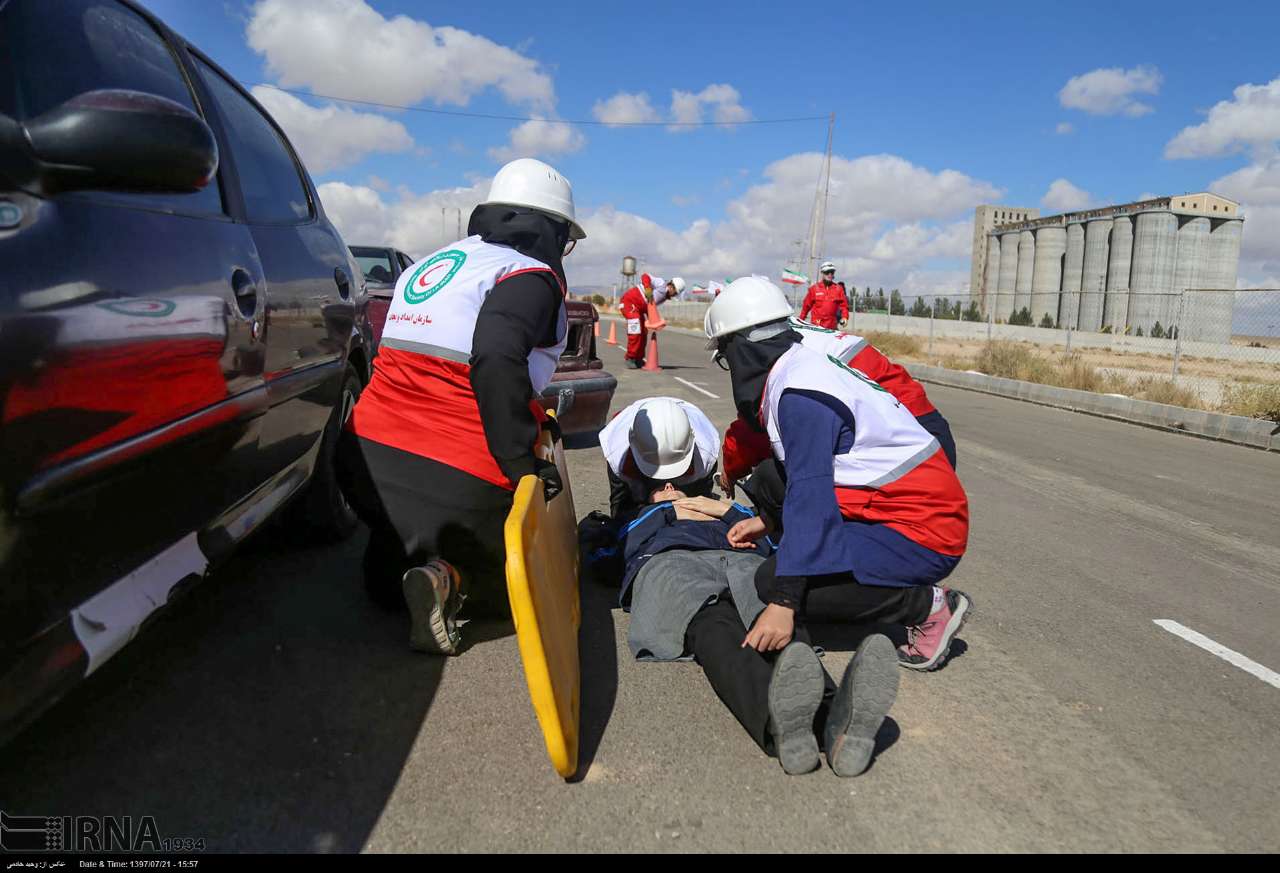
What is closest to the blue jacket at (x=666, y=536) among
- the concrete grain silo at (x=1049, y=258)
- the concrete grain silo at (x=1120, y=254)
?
the concrete grain silo at (x=1120, y=254)

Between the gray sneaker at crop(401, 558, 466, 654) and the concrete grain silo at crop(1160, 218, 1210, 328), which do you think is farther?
the concrete grain silo at crop(1160, 218, 1210, 328)

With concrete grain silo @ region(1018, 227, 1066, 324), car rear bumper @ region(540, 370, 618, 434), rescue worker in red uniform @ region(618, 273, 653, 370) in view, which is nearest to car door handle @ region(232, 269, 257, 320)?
car rear bumper @ region(540, 370, 618, 434)

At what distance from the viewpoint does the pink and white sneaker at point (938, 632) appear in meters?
2.94

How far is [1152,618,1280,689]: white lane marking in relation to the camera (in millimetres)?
3135

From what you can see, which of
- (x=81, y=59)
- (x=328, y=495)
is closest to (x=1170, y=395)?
(x=328, y=495)

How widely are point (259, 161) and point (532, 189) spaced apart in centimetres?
100

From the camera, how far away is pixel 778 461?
327 cm

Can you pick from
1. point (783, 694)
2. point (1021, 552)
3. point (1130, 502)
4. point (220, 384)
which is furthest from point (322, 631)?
point (1130, 502)

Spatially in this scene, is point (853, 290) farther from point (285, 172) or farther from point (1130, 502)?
point (285, 172)

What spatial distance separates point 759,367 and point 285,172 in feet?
6.90

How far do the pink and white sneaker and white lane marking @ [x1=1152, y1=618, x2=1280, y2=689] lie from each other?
112cm

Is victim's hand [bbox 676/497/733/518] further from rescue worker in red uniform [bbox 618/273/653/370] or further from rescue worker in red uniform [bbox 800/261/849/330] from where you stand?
rescue worker in red uniform [bbox 800/261/849/330]
